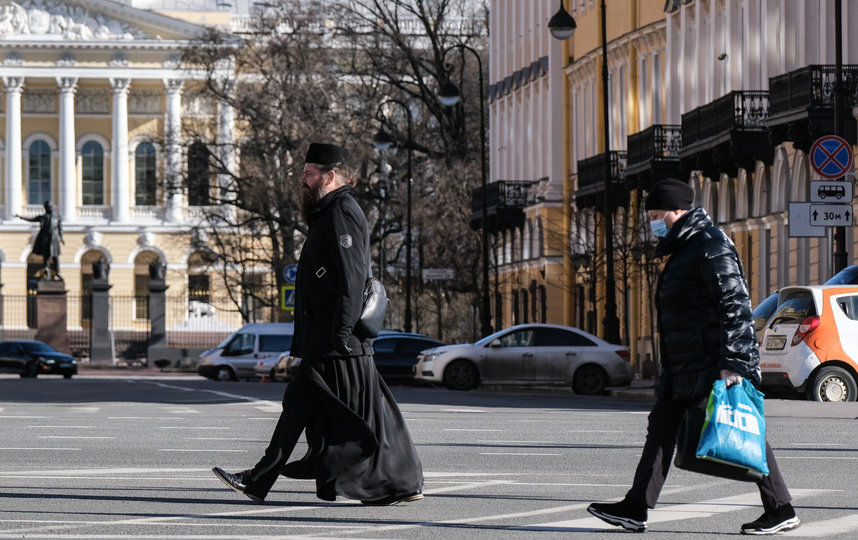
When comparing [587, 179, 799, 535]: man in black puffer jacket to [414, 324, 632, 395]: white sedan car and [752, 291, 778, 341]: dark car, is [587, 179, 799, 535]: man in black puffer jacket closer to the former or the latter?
[752, 291, 778, 341]: dark car

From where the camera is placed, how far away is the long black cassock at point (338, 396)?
40.5ft

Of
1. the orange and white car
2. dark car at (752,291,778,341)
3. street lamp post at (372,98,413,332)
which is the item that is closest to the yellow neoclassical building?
street lamp post at (372,98,413,332)

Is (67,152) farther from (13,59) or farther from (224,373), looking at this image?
(224,373)

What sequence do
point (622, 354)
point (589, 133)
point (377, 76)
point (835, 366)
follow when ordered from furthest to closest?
point (377, 76) < point (589, 133) < point (622, 354) < point (835, 366)

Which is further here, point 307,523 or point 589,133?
point 589,133

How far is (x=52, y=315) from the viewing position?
245ft

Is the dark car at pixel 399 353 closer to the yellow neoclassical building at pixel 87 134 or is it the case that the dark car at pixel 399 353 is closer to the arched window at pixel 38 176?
the yellow neoclassical building at pixel 87 134

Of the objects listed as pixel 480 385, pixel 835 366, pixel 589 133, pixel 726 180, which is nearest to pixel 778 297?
pixel 835 366

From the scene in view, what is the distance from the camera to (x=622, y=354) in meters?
39.0

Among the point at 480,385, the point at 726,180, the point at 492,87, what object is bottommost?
the point at 480,385

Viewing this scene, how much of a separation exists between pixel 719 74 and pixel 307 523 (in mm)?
36703

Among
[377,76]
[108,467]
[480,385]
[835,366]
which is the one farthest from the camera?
[377,76]

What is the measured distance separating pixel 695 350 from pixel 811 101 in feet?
90.8

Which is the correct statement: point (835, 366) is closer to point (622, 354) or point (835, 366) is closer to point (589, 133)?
point (622, 354)
